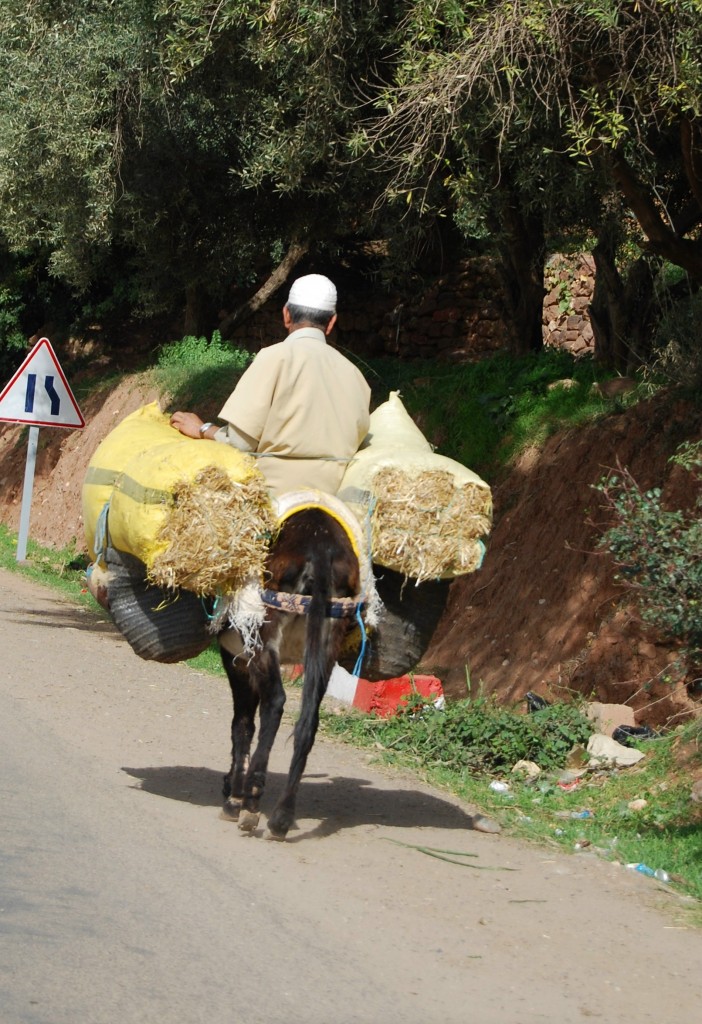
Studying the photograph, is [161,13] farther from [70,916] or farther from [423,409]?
[70,916]

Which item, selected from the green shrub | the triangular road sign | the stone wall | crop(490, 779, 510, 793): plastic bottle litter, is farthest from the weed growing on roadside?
the green shrub

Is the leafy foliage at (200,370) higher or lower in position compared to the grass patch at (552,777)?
higher

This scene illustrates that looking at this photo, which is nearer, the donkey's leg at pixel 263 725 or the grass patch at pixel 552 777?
the donkey's leg at pixel 263 725

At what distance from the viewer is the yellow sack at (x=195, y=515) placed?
6.21m

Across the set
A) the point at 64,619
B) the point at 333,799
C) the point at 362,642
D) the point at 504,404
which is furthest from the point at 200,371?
the point at 362,642

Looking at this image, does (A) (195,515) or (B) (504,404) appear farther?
(B) (504,404)

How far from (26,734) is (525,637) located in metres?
4.46

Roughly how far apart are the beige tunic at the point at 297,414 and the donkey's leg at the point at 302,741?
845 millimetres

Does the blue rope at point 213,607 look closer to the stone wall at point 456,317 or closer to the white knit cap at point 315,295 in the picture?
the white knit cap at point 315,295

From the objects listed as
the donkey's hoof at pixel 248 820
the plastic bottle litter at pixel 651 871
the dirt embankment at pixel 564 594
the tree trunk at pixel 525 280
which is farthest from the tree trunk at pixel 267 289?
the plastic bottle litter at pixel 651 871

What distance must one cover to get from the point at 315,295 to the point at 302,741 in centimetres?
235

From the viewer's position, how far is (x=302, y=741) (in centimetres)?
641

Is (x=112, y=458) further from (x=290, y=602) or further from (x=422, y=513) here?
(x=422, y=513)

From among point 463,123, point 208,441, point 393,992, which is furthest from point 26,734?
point 463,123
